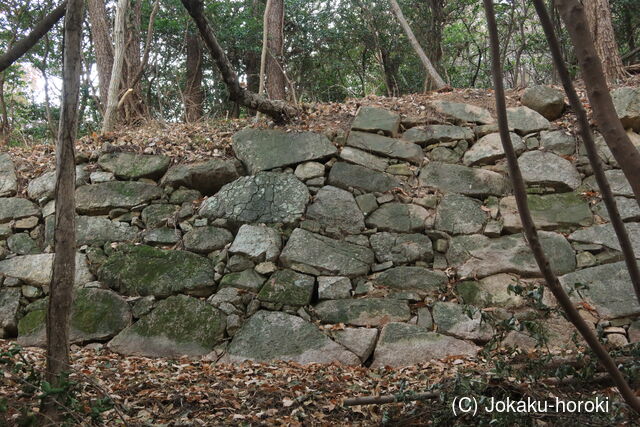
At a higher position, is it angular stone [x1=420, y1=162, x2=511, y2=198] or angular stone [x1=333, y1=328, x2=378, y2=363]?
angular stone [x1=420, y1=162, x2=511, y2=198]

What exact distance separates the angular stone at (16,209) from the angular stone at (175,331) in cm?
203

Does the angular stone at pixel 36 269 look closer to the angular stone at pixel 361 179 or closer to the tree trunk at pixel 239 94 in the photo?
the tree trunk at pixel 239 94

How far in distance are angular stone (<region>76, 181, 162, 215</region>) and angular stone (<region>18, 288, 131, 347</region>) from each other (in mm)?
996

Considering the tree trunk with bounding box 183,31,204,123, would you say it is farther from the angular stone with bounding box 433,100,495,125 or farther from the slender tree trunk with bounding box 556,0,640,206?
the slender tree trunk with bounding box 556,0,640,206

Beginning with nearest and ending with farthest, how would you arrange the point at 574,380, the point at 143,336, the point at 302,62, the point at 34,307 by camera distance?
1. the point at 574,380
2. the point at 143,336
3. the point at 34,307
4. the point at 302,62

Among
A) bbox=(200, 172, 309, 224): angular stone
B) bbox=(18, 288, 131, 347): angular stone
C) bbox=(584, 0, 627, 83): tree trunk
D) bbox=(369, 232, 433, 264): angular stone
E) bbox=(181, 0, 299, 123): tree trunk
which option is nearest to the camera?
bbox=(18, 288, 131, 347): angular stone

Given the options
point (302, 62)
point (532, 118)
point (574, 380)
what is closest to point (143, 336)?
point (574, 380)

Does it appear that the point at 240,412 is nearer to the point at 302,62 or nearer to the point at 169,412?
the point at 169,412

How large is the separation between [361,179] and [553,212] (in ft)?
6.16

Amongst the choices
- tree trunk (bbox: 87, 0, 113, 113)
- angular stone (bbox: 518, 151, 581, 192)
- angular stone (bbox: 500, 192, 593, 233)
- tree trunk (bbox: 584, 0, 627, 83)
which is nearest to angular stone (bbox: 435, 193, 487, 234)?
angular stone (bbox: 500, 192, 593, 233)

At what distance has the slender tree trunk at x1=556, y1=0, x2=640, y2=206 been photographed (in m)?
1.79

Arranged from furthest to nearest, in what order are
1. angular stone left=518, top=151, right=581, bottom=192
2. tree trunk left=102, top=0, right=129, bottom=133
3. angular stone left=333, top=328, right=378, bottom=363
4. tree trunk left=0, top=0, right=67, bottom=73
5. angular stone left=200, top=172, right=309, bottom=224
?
tree trunk left=102, top=0, right=129, bottom=133
angular stone left=518, top=151, right=581, bottom=192
angular stone left=200, top=172, right=309, bottom=224
angular stone left=333, top=328, right=378, bottom=363
tree trunk left=0, top=0, right=67, bottom=73

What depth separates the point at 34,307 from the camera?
518 centimetres

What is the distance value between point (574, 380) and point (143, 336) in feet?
A: 11.2
